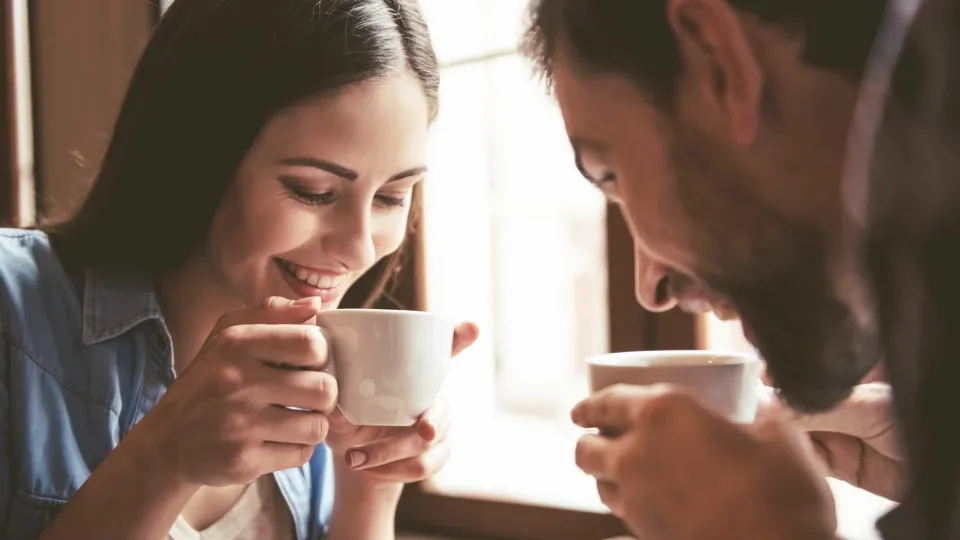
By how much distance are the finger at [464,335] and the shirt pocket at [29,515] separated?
0.46m

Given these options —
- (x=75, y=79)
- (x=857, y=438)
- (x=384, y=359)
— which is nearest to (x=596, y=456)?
(x=384, y=359)

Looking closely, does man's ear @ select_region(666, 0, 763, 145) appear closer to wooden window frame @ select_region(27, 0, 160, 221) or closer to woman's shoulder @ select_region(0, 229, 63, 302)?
woman's shoulder @ select_region(0, 229, 63, 302)

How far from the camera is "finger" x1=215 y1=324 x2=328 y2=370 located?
76cm

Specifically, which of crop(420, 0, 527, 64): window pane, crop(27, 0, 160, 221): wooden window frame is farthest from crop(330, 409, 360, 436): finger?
crop(27, 0, 160, 221): wooden window frame

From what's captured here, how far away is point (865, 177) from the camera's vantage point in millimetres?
343

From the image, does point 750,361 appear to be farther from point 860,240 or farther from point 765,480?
point 860,240

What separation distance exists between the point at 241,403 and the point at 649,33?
0.46 meters

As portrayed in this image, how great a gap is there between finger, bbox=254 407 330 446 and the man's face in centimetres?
34

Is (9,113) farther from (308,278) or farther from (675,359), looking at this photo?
(675,359)

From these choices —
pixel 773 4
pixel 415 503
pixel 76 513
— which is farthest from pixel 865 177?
pixel 415 503

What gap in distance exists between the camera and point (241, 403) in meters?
0.75

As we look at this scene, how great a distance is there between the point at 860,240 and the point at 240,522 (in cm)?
94

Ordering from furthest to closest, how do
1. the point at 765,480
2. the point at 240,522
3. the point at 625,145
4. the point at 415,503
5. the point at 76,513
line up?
the point at 415,503 < the point at 240,522 < the point at 76,513 < the point at 625,145 < the point at 765,480

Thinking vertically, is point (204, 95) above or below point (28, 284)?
above
